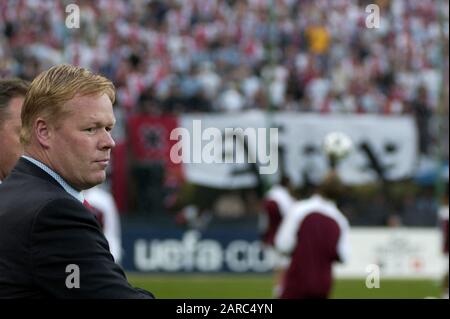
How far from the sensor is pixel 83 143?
113 inches

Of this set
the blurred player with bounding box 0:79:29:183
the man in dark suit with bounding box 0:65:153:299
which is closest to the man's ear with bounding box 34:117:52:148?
the man in dark suit with bounding box 0:65:153:299

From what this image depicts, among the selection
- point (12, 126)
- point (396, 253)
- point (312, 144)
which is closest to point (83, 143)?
point (12, 126)

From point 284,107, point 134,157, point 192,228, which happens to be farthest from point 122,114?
point 284,107

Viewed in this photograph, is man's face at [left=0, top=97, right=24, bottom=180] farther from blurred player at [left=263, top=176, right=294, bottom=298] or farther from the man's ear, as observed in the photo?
blurred player at [left=263, top=176, right=294, bottom=298]

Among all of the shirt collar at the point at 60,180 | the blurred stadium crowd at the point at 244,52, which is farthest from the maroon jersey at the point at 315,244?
the blurred stadium crowd at the point at 244,52

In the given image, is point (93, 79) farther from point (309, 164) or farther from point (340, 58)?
point (340, 58)

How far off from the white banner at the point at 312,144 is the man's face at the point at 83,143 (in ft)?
50.5

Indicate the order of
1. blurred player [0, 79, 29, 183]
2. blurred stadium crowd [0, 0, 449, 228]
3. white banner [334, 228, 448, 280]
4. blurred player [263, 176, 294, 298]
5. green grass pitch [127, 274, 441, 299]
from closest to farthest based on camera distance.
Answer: blurred player [0, 79, 29, 183] → green grass pitch [127, 274, 441, 299] → blurred player [263, 176, 294, 298] → blurred stadium crowd [0, 0, 449, 228] → white banner [334, 228, 448, 280]

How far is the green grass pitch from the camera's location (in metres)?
16.3

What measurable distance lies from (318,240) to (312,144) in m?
9.90

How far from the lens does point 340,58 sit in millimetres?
22969

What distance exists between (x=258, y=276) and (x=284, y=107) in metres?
3.16

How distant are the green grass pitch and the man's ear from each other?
12671 millimetres

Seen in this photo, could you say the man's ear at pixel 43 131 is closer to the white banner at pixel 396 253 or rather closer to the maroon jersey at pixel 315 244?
the maroon jersey at pixel 315 244
